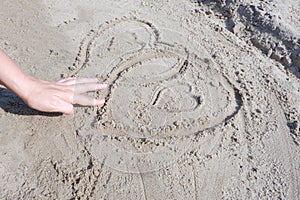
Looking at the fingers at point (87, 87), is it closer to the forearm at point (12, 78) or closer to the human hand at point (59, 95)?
the human hand at point (59, 95)

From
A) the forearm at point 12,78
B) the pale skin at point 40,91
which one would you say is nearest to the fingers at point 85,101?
the pale skin at point 40,91

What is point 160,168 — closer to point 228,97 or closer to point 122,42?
point 228,97

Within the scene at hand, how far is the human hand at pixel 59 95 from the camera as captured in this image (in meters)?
2.45

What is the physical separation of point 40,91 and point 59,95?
0.39 ft

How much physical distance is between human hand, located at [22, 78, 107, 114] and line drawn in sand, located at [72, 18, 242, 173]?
0.07 m

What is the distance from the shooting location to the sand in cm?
231

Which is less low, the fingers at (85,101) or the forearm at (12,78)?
the forearm at (12,78)

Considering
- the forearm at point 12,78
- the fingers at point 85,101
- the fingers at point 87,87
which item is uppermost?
the forearm at point 12,78

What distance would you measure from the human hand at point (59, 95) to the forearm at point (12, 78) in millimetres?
27

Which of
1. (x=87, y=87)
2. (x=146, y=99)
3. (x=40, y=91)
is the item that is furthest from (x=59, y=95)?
(x=146, y=99)

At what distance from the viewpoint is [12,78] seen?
241 cm

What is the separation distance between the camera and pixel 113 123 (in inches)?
101

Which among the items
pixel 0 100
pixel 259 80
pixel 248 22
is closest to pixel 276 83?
pixel 259 80

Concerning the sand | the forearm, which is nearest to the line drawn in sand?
the sand
